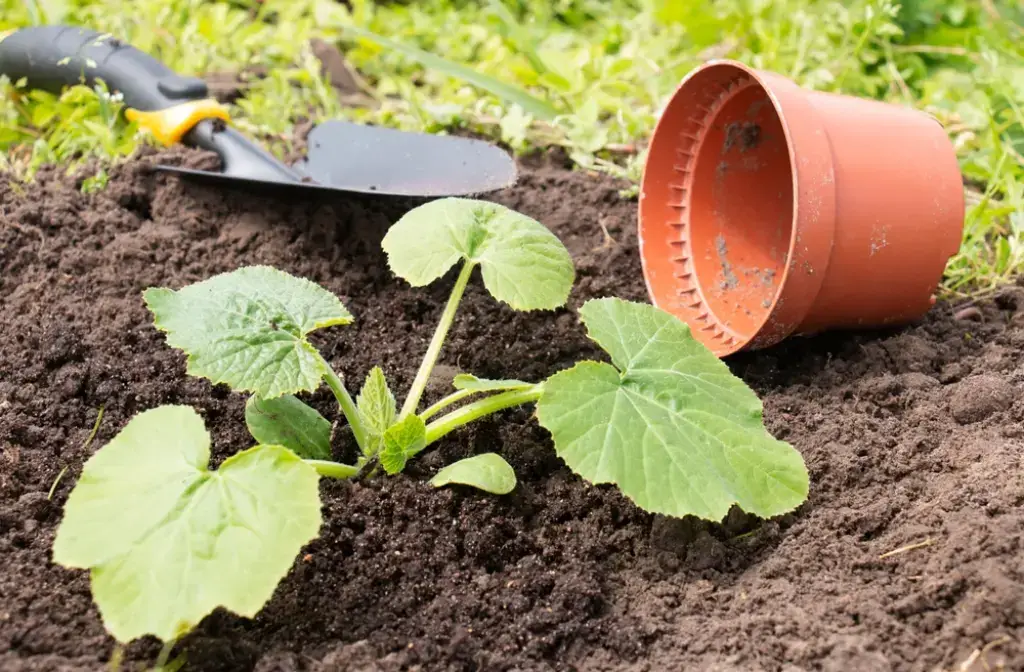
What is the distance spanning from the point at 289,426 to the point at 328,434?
0.27 feet

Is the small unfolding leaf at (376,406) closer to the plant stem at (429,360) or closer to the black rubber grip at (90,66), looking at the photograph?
the plant stem at (429,360)

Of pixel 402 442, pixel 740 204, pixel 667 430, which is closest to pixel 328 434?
pixel 402 442

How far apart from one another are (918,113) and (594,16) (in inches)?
81.2

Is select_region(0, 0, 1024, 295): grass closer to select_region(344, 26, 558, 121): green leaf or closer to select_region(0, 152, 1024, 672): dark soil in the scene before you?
select_region(344, 26, 558, 121): green leaf

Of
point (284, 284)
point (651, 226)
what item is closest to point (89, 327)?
point (284, 284)

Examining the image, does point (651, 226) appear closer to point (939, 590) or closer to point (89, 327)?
point (939, 590)

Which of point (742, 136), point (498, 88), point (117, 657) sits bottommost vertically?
point (117, 657)

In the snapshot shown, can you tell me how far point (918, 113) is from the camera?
1.94 metres

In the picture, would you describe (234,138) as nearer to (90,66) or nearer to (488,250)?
(90,66)

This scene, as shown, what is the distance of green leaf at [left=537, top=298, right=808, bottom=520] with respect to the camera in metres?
1.39

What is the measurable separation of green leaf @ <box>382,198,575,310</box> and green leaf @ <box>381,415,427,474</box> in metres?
0.27

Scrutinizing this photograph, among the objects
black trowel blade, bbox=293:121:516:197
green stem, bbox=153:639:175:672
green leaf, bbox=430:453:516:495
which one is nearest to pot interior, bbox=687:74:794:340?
black trowel blade, bbox=293:121:516:197

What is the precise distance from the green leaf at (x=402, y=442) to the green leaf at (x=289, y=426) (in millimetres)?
123

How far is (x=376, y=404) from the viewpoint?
1557 millimetres
